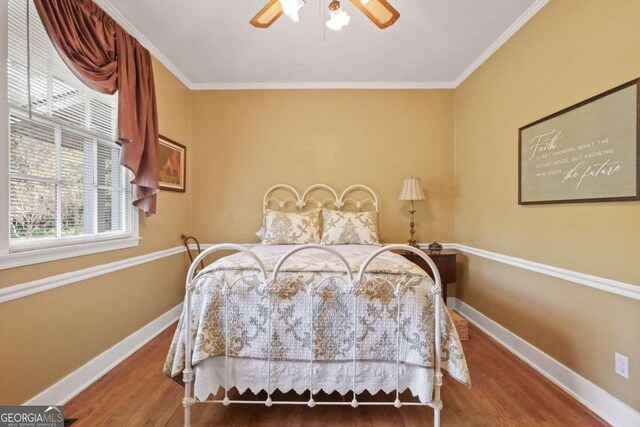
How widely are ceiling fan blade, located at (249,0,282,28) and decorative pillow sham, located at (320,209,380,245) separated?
5.92 ft

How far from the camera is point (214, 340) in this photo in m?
1.45

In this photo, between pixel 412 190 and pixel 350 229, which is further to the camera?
pixel 412 190

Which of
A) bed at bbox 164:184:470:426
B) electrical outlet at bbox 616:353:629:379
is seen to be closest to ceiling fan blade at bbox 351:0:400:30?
bed at bbox 164:184:470:426

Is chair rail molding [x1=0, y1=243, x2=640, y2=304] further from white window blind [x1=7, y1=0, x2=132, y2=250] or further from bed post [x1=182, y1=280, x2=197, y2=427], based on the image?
bed post [x1=182, y1=280, x2=197, y2=427]

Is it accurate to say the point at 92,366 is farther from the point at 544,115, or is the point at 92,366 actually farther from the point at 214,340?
the point at 544,115

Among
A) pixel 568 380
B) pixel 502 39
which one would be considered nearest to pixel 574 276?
pixel 568 380

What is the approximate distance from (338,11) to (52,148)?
1.91m

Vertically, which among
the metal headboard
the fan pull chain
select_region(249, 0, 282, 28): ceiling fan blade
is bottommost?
the metal headboard

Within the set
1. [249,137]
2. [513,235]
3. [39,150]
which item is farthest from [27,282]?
[513,235]

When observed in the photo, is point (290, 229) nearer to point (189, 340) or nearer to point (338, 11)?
point (189, 340)

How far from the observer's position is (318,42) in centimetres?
246

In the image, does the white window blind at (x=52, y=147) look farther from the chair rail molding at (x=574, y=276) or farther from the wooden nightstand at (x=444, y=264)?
the chair rail molding at (x=574, y=276)

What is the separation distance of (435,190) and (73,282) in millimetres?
3397

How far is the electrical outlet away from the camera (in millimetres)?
1487
